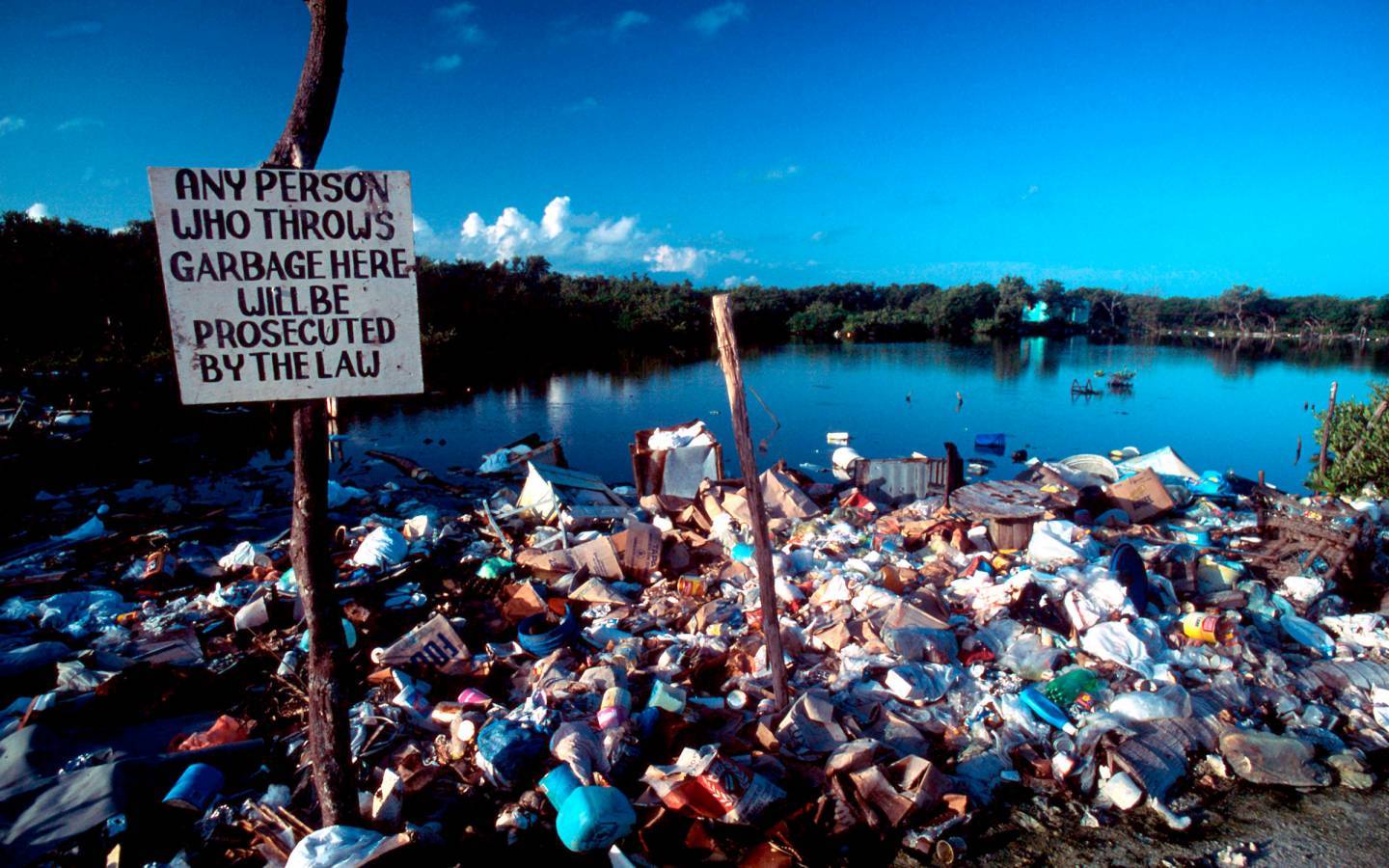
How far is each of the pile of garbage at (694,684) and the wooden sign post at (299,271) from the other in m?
1.61

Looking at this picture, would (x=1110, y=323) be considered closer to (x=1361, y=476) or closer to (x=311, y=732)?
(x=1361, y=476)

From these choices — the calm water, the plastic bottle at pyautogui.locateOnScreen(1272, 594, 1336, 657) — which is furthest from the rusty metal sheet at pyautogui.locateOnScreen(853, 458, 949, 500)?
the plastic bottle at pyautogui.locateOnScreen(1272, 594, 1336, 657)

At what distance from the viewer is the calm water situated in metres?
17.5

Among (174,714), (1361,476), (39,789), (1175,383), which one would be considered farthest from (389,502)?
(1175,383)

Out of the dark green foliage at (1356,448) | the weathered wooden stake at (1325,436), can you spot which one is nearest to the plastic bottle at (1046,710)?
the dark green foliage at (1356,448)

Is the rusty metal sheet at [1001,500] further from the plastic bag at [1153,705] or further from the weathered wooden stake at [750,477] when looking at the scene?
the weathered wooden stake at [750,477]

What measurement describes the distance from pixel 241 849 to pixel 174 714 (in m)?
1.64

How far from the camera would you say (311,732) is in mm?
2576

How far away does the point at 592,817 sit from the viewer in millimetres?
2992

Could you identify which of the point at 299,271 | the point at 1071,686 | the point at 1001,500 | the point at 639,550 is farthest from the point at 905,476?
the point at 299,271

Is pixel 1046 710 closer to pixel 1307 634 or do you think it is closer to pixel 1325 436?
pixel 1307 634

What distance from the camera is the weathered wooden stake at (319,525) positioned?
220cm

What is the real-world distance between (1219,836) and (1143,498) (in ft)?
19.7

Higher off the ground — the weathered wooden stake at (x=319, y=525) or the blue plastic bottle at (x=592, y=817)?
the weathered wooden stake at (x=319, y=525)
